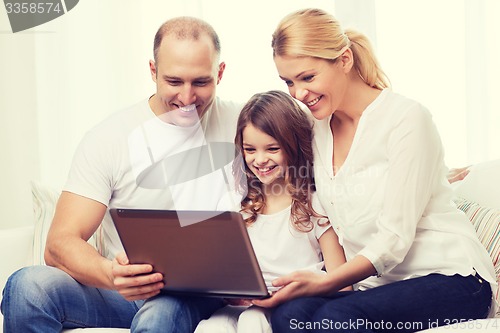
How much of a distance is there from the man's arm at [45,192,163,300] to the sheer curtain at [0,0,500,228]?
1209 millimetres

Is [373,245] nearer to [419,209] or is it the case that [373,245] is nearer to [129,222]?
[419,209]

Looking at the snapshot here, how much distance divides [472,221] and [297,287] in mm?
609

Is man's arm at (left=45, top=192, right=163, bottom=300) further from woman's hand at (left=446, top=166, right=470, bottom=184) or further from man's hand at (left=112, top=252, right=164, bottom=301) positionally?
woman's hand at (left=446, top=166, right=470, bottom=184)

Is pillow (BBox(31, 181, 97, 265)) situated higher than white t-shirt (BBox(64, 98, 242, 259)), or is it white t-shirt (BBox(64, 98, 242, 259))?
white t-shirt (BBox(64, 98, 242, 259))

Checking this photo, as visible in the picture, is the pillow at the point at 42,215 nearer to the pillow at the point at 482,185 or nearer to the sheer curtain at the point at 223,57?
the sheer curtain at the point at 223,57

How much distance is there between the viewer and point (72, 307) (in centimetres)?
182

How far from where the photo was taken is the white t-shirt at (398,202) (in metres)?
1.67

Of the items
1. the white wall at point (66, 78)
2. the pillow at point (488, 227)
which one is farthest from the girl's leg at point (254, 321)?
the white wall at point (66, 78)

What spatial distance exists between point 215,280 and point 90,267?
14.9 inches

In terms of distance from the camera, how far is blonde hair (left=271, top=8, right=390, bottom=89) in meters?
1.74

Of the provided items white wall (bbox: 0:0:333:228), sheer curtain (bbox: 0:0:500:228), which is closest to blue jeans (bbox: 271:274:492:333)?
sheer curtain (bbox: 0:0:500:228)

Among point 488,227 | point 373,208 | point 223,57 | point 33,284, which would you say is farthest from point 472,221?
point 223,57

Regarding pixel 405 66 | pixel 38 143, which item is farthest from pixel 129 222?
pixel 38 143

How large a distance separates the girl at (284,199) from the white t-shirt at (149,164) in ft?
0.38
